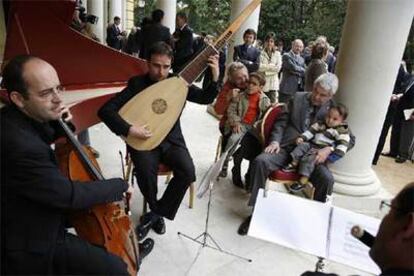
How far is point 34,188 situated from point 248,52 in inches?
163

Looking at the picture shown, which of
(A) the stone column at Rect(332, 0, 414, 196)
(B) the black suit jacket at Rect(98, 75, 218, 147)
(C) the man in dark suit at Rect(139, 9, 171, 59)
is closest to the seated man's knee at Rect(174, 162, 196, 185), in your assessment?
(B) the black suit jacket at Rect(98, 75, 218, 147)

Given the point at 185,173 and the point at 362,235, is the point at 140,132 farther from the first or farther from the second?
the point at 362,235

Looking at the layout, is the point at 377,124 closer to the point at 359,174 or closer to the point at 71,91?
the point at 359,174

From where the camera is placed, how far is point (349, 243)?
4.99 feet

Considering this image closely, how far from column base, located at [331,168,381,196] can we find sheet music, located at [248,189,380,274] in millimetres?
1588

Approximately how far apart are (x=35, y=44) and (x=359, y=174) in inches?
112

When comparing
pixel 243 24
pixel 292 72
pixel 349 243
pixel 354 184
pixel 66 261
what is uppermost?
pixel 243 24

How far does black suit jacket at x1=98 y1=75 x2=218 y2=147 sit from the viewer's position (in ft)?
7.88

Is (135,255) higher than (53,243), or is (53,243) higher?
(53,243)

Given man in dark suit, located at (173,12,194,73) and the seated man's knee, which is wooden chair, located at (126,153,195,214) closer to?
the seated man's knee

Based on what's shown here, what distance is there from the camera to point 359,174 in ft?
10.3

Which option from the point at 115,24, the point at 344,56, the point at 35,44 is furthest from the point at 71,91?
the point at 115,24

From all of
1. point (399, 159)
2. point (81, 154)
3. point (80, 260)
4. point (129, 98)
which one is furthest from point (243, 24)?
point (80, 260)

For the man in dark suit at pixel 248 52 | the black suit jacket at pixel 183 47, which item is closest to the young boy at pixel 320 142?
the man in dark suit at pixel 248 52
